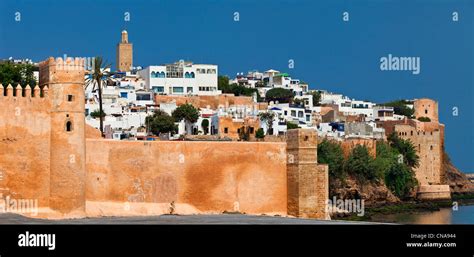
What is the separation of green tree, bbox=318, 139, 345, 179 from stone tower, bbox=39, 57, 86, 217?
2296 cm

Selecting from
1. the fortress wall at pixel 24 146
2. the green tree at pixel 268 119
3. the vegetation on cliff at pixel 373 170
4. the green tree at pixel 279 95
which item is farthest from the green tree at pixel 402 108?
the fortress wall at pixel 24 146

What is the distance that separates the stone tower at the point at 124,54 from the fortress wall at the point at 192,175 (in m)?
45.8

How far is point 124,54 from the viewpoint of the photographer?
80250mm

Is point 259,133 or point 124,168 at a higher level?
point 259,133

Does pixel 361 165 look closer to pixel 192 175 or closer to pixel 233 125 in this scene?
pixel 233 125

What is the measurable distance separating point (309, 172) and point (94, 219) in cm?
760

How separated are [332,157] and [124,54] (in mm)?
29637

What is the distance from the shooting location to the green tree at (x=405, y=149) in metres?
64.3

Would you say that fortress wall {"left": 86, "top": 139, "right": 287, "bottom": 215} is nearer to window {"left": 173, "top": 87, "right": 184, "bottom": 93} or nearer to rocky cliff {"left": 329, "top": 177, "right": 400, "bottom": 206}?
rocky cliff {"left": 329, "top": 177, "right": 400, "bottom": 206}

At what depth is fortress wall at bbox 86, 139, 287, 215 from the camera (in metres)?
31.8

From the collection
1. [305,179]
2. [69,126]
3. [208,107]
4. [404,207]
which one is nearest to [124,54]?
[208,107]

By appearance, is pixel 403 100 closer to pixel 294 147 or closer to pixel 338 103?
pixel 338 103
